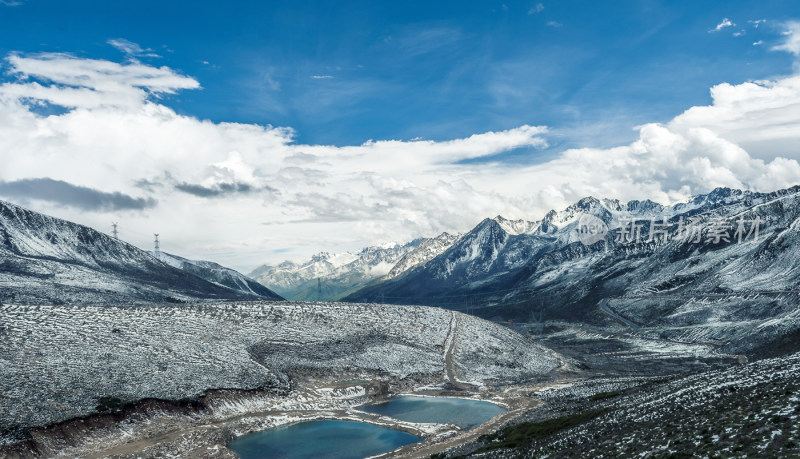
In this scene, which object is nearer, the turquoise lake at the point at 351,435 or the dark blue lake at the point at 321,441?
the dark blue lake at the point at 321,441

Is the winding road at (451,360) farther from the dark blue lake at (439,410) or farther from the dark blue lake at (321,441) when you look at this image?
the dark blue lake at (321,441)

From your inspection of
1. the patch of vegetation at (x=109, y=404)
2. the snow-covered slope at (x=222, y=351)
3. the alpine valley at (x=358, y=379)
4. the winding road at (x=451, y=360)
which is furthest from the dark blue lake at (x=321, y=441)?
the winding road at (x=451, y=360)

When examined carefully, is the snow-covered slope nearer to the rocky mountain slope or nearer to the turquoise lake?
the turquoise lake

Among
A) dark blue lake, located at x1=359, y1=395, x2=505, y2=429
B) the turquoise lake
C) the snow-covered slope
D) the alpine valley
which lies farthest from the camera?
dark blue lake, located at x1=359, y1=395, x2=505, y2=429

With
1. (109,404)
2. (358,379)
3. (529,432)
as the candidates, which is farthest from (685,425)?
(358,379)

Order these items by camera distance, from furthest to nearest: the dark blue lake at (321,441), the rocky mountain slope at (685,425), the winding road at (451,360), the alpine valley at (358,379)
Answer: the winding road at (451,360)
the dark blue lake at (321,441)
the alpine valley at (358,379)
the rocky mountain slope at (685,425)

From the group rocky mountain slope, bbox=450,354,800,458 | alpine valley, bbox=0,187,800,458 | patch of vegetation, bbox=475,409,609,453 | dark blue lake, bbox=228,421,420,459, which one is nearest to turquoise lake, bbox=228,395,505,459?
dark blue lake, bbox=228,421,420,459
